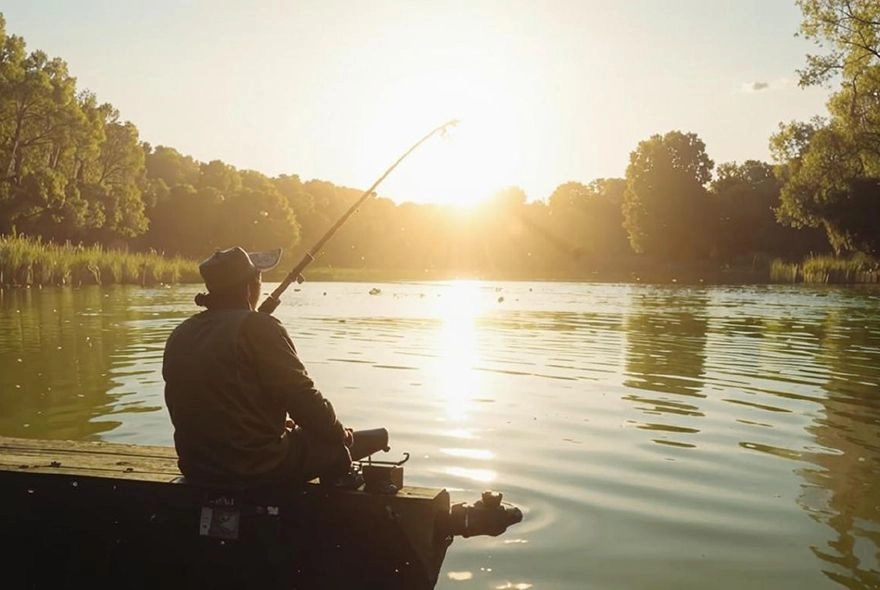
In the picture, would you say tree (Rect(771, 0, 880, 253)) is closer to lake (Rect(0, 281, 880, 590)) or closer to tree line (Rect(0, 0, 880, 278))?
tree line (Rect(0, 0, 880, 278))

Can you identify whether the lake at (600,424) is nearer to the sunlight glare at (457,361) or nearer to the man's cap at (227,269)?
the sunlight glare at (457,361)

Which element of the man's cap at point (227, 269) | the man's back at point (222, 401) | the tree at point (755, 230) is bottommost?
the man's back at point (222, 401)

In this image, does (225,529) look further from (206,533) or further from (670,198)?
(670,198)

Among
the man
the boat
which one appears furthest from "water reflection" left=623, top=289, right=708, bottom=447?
the man

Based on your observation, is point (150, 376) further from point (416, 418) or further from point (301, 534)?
point (301, 534)

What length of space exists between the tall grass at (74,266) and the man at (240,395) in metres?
41.9

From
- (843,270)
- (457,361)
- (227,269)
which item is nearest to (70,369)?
(457,361)

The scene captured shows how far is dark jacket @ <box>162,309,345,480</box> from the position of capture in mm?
5215

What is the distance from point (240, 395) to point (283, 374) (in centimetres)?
28

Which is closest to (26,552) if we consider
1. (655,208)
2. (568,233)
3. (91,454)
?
(91,454)

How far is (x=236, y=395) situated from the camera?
17.3 ft

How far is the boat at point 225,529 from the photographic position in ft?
17.6

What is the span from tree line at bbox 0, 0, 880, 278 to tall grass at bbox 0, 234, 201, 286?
10.2m

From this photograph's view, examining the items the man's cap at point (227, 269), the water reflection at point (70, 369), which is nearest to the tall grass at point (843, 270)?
the water reflection at point (70, 369)
